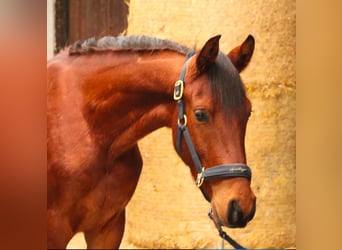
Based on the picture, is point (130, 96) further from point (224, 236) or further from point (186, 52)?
point (224, 236)

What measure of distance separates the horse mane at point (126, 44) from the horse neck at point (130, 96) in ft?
0.05

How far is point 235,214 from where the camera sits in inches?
49.7

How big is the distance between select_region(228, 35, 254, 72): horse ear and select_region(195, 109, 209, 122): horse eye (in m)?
0.12

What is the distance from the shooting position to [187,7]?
1313mm

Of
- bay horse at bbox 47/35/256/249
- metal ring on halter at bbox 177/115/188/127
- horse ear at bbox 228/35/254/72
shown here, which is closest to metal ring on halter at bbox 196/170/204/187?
bay horse at bbox 47/35/256/249

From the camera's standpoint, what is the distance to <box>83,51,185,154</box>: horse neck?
1.27 m

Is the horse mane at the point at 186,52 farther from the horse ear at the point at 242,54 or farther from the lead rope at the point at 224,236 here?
the lead rope at the point at 224,236

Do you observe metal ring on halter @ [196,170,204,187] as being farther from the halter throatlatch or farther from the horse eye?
the horse eye

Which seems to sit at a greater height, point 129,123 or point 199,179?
point 129,123

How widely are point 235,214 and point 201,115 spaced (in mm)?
198

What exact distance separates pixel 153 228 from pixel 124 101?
26 centimetres

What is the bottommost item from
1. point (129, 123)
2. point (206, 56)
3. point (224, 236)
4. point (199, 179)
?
point (224, 236)

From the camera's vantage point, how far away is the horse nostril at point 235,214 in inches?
49.1

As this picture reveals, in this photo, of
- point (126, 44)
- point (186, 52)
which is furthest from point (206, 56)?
point (126, 44)
